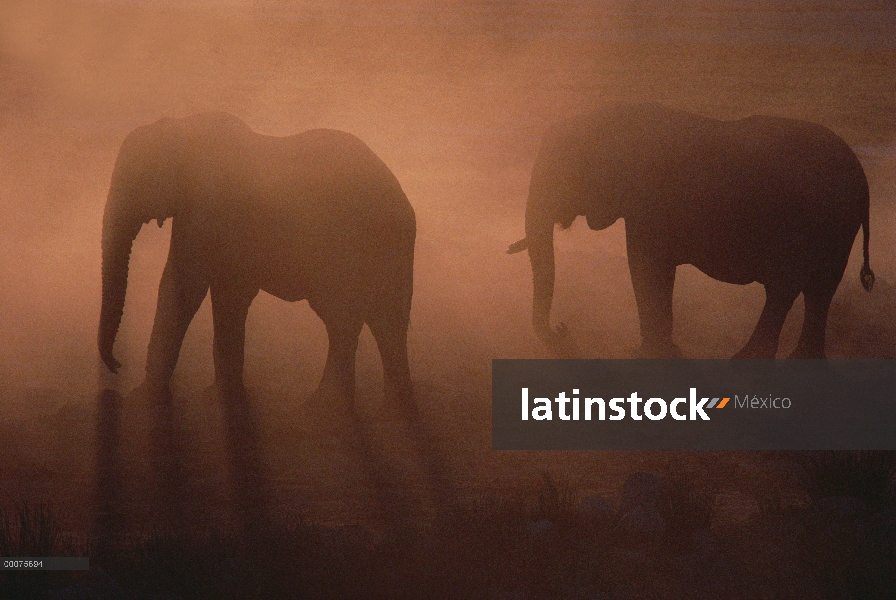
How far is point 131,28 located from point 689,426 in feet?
83.2

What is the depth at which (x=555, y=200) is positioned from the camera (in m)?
12.0

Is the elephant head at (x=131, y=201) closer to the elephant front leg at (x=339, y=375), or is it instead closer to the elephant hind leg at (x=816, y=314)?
the elephant front leg at (x=339, y=375)

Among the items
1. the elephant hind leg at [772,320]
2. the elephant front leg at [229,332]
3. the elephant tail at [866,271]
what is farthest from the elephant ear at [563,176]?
the elephant front leg at [229,332]

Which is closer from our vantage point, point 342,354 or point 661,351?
point 342,354

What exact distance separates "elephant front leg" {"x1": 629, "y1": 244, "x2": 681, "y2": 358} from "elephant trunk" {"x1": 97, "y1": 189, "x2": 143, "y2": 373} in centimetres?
459

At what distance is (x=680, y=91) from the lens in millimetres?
30734

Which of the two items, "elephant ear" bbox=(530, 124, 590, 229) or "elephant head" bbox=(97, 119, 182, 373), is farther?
"elephant ear" bbox=(530, 124, 590, 229)

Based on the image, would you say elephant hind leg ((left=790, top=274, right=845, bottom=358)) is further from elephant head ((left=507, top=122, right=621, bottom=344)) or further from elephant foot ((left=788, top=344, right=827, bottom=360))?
elephant head ((left=507, top=122, right=621, bottom=344))

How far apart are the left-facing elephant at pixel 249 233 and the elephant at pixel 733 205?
2.70 metres
